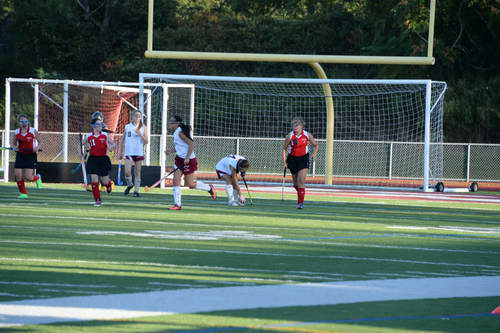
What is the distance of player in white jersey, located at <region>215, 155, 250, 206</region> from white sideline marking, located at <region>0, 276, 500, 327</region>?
9744mm

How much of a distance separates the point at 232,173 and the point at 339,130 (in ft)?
65.5

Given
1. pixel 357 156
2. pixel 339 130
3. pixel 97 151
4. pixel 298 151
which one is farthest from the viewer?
pixel 339 130

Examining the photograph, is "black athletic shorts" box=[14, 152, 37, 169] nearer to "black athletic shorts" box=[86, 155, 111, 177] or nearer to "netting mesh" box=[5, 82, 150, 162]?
"black athletic shorts" box=[86, 155, 111, 177]

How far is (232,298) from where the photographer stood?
8.34 meters

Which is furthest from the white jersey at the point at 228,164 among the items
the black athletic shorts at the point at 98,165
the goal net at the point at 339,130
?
the goal net at the point at 339,130

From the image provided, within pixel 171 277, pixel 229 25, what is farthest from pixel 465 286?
pixel 229 25

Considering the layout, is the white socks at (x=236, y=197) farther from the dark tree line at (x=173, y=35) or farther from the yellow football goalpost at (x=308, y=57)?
the dark tree line at (x=173, y=35)

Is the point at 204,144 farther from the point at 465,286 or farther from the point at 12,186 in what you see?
the point at 465,286

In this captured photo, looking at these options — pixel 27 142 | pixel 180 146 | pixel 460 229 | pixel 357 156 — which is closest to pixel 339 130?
pixel 357 156

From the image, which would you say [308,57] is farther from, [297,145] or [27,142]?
[27,142]

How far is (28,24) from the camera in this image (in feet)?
186

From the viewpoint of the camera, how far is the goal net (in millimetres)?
33594

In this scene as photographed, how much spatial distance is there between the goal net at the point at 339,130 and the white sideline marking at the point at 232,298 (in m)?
18.9

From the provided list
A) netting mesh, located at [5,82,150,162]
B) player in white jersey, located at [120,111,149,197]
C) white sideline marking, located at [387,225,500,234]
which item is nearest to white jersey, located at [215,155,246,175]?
player in white jersey, located at [120,111,149,197]
